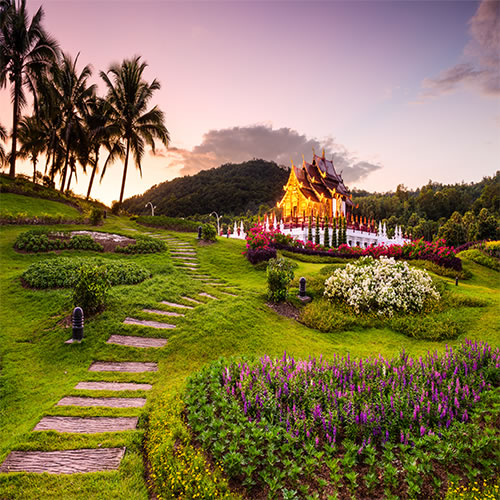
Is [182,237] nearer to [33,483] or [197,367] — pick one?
[197,367]

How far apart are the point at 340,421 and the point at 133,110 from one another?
1150 inches

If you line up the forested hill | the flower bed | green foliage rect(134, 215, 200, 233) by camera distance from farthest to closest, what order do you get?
the forested hill < green foliage rect(134, 215, 200, 233) < the flower bed

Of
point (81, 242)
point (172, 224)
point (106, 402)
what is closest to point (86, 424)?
point (106, 402)

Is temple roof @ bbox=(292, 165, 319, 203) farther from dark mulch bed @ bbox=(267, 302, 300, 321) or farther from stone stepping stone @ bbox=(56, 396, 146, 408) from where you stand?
stone stepping stone @ bbox=(56, 396, 146, 408)

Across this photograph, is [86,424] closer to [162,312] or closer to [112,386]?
[112,386]

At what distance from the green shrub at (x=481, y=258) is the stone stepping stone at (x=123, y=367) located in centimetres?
2357

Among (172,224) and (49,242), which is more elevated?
(172,224)

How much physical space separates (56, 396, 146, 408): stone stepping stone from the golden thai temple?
28578 mm

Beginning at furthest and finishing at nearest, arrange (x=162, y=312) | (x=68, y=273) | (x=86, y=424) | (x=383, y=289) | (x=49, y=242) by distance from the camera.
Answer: (x=49, y=242)
(x=68, y=273)
(x=383, y=289)
(x=162, y=312)
(x=86, y=424)

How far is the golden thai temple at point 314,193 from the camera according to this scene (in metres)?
33.6

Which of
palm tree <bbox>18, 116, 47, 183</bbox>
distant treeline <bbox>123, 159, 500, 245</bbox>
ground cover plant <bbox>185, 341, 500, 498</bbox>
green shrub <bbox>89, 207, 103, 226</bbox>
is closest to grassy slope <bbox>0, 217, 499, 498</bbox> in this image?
ground cover plant <bbox>185, 341, 500, 498</bbox>

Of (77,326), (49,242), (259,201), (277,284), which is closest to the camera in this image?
(77,326)

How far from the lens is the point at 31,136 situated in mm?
32688

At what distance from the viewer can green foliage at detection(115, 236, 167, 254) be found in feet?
47.9
